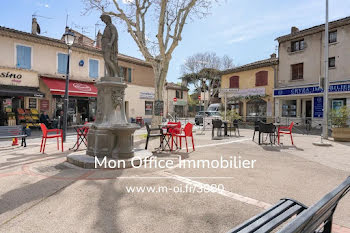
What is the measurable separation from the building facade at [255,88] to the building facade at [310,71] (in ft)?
2.96

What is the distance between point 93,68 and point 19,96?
6.52 meters

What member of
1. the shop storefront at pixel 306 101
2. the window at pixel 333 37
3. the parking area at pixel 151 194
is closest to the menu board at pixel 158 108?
the parking area at pixel 151 194

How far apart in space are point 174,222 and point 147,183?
1425 millimetres

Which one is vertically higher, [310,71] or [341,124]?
[310,71]

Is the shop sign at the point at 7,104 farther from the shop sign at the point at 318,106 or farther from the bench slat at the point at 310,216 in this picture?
the shop sign at the point at 318,106

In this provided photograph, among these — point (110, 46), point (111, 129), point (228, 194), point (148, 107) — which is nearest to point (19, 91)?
point (110, 46)

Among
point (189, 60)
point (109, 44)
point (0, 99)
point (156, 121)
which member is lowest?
point (156, 121)

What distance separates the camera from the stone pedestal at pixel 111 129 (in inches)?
208

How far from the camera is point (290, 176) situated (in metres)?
4.43

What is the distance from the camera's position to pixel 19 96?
48.6 feet

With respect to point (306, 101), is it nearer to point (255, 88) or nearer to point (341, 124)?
point (255, 88)

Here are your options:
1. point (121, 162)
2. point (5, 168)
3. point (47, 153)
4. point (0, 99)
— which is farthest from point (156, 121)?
point (0, 99)

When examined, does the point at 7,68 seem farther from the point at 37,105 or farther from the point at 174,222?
the point at 174,222

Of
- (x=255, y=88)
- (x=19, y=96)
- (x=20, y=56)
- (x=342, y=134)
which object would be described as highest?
(x=20, y=56)
